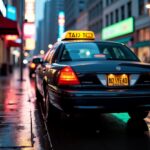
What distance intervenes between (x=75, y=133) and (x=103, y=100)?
96 centimetres

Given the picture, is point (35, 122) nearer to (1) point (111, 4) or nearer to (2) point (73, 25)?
(1) point (111, 4)

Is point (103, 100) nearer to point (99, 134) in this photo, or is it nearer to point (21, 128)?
point (99, 134)

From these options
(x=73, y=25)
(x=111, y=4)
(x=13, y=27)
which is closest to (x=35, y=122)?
(x=13, y=27)

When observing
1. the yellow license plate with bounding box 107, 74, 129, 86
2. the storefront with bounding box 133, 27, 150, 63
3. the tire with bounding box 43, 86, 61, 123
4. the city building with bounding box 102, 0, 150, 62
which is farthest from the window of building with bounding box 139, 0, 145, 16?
the yellow license plate with bounding box 107, 74, 129, 86

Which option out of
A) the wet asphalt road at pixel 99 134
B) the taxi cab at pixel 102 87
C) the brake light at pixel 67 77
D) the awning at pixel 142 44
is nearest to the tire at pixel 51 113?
the wet asphalt road at pixel 99 134

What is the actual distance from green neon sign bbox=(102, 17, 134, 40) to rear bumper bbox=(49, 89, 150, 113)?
4328 centimetres

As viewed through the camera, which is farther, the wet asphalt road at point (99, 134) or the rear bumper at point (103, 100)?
the rear bumper at point (103, 100)

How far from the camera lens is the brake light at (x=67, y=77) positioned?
773 cm

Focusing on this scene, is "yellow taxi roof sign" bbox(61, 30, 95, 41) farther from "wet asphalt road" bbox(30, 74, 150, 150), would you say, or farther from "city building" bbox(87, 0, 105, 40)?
"city building" bbox(87, 0, 105, 40)

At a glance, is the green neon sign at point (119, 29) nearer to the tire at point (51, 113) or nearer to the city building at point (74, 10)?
the tire at point (51, 113)

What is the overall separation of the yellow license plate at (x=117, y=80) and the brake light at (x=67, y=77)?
55cm

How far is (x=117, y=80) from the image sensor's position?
25.5 ft

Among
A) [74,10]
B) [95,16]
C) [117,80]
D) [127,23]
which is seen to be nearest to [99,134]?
[117,80]

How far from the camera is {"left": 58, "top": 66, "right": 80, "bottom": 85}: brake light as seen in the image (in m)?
7.73
